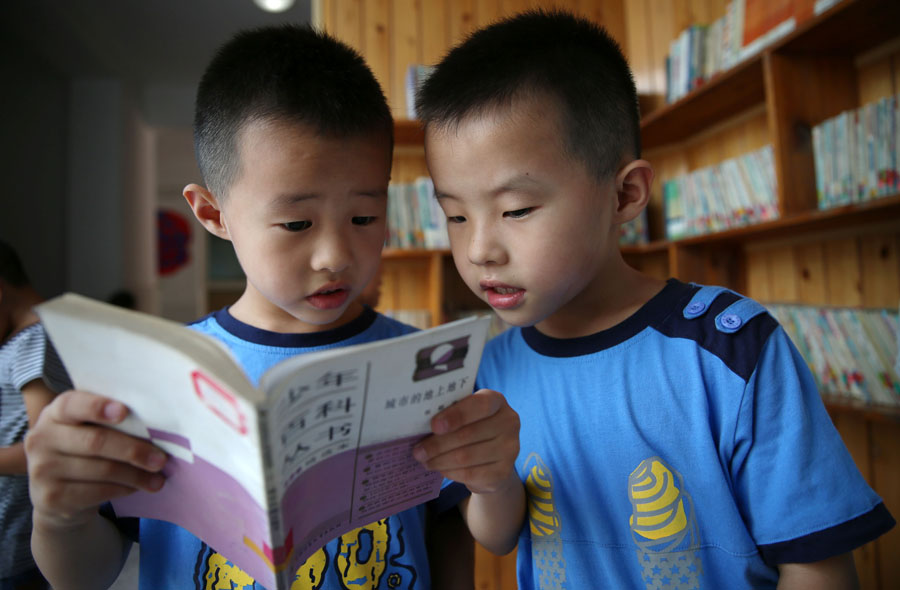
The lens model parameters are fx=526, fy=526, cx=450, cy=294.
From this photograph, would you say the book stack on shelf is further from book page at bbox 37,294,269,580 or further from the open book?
book page at bbox 37,294,269,580

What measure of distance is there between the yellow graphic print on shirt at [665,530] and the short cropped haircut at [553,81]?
1.43 feet

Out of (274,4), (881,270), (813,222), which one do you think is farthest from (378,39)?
(881,270)

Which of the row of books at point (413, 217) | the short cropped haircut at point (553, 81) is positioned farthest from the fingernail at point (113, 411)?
the row of books at point (413, 217)

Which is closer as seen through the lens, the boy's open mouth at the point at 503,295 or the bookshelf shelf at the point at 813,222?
the boy's open mouth at the point at 503,295

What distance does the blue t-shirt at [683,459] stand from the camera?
64 centimetres

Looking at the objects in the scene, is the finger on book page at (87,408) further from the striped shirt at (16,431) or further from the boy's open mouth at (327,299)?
the striped shirt at (16,431)

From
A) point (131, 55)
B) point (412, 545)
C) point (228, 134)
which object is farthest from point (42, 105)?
point (412, 545)

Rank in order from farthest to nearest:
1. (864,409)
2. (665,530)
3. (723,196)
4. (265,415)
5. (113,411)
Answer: (723,196) → (864,409) → (665,530) → (113,411) → (265,415)

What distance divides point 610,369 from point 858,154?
4.13 ft

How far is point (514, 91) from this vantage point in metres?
0.75

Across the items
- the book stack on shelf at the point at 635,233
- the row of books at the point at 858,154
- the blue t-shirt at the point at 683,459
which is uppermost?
the row of books at the point at 858,154

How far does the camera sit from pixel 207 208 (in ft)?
2.78

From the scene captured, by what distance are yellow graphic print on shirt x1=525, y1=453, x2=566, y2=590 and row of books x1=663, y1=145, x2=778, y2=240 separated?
4.99 ft

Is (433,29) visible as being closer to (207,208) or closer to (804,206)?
(804,206)
